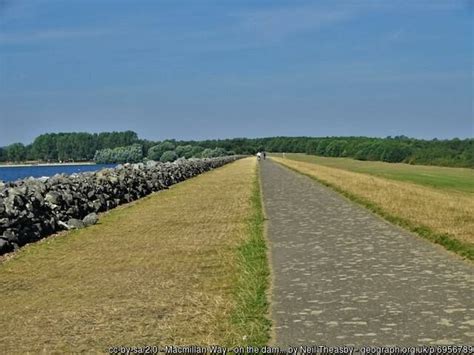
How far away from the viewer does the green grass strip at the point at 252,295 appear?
6.70m

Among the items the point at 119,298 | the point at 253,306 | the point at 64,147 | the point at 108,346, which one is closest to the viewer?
the point at 108,346

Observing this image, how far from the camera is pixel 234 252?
42.0 ft

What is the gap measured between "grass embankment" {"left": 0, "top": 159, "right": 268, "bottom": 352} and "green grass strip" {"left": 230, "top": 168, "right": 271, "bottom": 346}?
0.04ft

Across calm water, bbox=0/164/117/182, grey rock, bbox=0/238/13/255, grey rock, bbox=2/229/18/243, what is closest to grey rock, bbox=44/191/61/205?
grey rock, bbox=2/229/18/243

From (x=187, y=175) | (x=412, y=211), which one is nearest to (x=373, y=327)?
(x=412, y=211)

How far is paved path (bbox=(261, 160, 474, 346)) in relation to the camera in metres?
6.57

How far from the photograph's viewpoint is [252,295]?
8586mm

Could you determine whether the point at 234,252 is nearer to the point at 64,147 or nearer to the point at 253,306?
the point at 253,306

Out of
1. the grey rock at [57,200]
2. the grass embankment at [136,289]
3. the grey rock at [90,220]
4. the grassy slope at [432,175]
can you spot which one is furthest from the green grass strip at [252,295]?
the grassy slope at [432,175]

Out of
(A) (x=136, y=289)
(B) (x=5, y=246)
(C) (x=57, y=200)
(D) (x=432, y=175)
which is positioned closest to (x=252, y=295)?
(A) (x=136, y=289)

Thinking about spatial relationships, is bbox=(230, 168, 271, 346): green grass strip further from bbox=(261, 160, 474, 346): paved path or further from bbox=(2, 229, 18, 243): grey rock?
bbox=(2, 229, 18, 243): grey rock

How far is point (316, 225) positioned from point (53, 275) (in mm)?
7795

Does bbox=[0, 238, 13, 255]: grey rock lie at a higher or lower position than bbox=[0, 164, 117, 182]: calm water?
lower

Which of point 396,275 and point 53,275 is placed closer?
point 396,275
